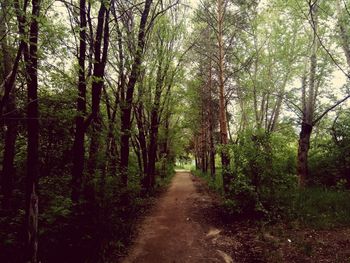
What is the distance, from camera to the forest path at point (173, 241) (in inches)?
219

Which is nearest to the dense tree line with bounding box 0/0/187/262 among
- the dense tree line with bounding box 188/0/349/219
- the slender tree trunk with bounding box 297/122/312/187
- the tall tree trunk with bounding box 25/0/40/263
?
the tall tree trunk with bounding box 25/0/40/263

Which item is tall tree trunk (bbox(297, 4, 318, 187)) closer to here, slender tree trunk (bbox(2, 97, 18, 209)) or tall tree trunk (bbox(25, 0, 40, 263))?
tall tree trunk (bbox(25, 0, 40, 263))

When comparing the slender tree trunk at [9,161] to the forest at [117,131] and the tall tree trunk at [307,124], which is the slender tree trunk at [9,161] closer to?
the forest at [117,131]

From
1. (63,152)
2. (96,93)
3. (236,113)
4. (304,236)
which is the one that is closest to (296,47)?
(236,113)

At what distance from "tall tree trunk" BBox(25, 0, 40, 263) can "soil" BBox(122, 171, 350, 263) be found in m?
2.07

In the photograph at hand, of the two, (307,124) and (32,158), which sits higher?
(307,124)

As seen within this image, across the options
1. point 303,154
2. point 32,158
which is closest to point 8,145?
point 32,158

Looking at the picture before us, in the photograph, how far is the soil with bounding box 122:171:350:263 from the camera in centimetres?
522

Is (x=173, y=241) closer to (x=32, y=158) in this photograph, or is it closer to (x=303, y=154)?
(x=32, y=158)

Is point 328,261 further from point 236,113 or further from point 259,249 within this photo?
point 236,113

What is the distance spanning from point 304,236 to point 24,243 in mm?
5940

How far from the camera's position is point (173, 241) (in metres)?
6.59

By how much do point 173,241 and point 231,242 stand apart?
1.49 metres

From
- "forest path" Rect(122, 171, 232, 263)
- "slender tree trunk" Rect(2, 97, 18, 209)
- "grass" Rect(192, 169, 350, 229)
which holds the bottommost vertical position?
"forest path" Rect(122, 171, 232, 263)
